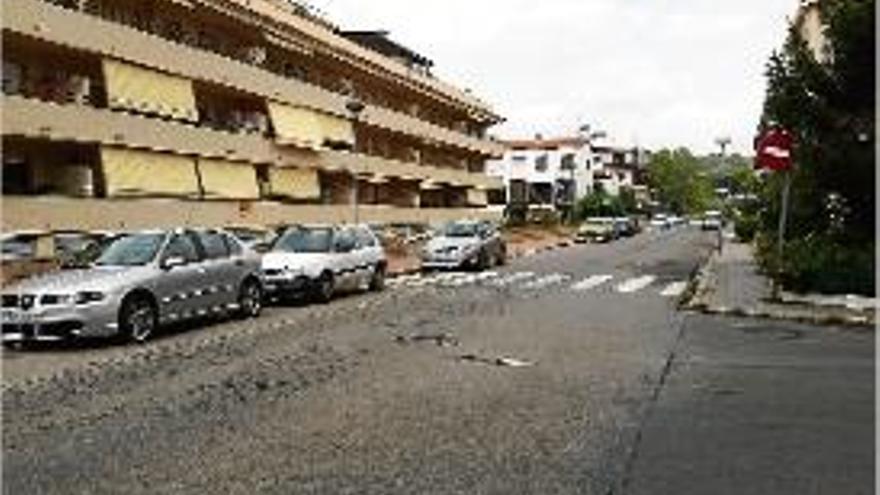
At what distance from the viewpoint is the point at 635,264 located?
40844 millimetres

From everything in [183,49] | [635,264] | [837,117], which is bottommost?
[635,264]

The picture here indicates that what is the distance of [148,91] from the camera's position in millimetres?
36125

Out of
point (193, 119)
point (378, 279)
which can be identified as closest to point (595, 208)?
point (193, 119)

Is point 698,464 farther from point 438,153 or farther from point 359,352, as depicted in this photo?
point 438,153

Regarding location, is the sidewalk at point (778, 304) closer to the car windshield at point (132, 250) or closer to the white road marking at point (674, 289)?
the white road marking at point (674, 289)

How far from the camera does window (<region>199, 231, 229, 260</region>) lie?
740 inches

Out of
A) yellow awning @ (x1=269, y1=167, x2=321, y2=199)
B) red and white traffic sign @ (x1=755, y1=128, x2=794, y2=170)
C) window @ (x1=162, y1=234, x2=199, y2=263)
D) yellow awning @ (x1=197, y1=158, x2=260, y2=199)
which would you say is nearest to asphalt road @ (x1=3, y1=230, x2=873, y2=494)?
window @ (x1=162, y1=234, x2=199, y2=263)

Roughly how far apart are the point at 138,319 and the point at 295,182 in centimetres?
3197

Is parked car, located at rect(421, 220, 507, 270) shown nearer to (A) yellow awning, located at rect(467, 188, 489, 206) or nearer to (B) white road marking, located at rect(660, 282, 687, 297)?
(B) white road marking, located at rect(660, 282, 687, 297)

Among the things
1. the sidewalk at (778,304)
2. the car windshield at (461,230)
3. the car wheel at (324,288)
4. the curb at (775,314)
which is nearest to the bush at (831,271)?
the sidewalk at (778,304)

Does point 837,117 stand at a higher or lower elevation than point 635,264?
higher

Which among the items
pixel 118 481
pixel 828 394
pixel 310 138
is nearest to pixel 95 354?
pixel 118 481

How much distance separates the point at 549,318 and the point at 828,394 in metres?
8.48

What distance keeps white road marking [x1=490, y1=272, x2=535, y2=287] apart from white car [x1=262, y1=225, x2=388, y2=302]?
13.1 feet
